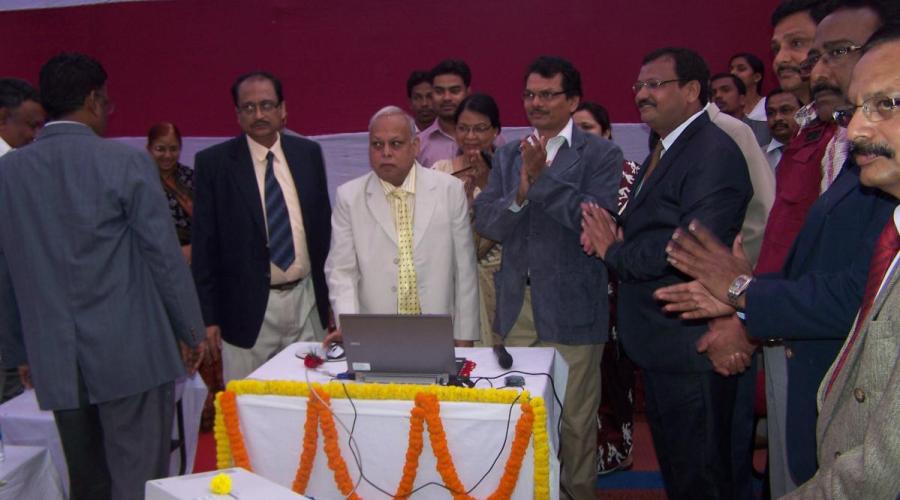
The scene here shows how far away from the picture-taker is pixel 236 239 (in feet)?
11.0

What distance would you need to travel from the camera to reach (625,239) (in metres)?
2.76

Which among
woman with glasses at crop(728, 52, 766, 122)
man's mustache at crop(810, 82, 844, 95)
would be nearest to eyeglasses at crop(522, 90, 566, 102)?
man's mustache at crop(810, 82, 844, 95)

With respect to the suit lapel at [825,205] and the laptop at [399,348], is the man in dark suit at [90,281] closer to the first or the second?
the laptop at [399,348]

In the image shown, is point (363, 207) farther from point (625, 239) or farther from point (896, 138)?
point (896, 138)

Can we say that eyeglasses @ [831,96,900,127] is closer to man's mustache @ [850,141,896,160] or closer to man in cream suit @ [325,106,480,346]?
man's mustache @ [850,141,896,160]

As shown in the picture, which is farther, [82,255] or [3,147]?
[3,147]

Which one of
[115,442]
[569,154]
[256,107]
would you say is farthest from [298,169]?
[115,442]

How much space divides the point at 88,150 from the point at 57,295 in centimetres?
50

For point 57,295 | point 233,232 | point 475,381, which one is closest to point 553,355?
point 475,381

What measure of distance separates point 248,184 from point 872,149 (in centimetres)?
254

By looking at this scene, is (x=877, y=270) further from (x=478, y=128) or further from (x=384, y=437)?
(x=478, y=128)

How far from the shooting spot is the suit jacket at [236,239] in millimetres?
3328

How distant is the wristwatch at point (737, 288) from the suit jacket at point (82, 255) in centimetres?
184

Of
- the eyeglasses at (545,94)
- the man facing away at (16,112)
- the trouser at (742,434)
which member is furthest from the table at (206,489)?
the man facing away at (16,112)
